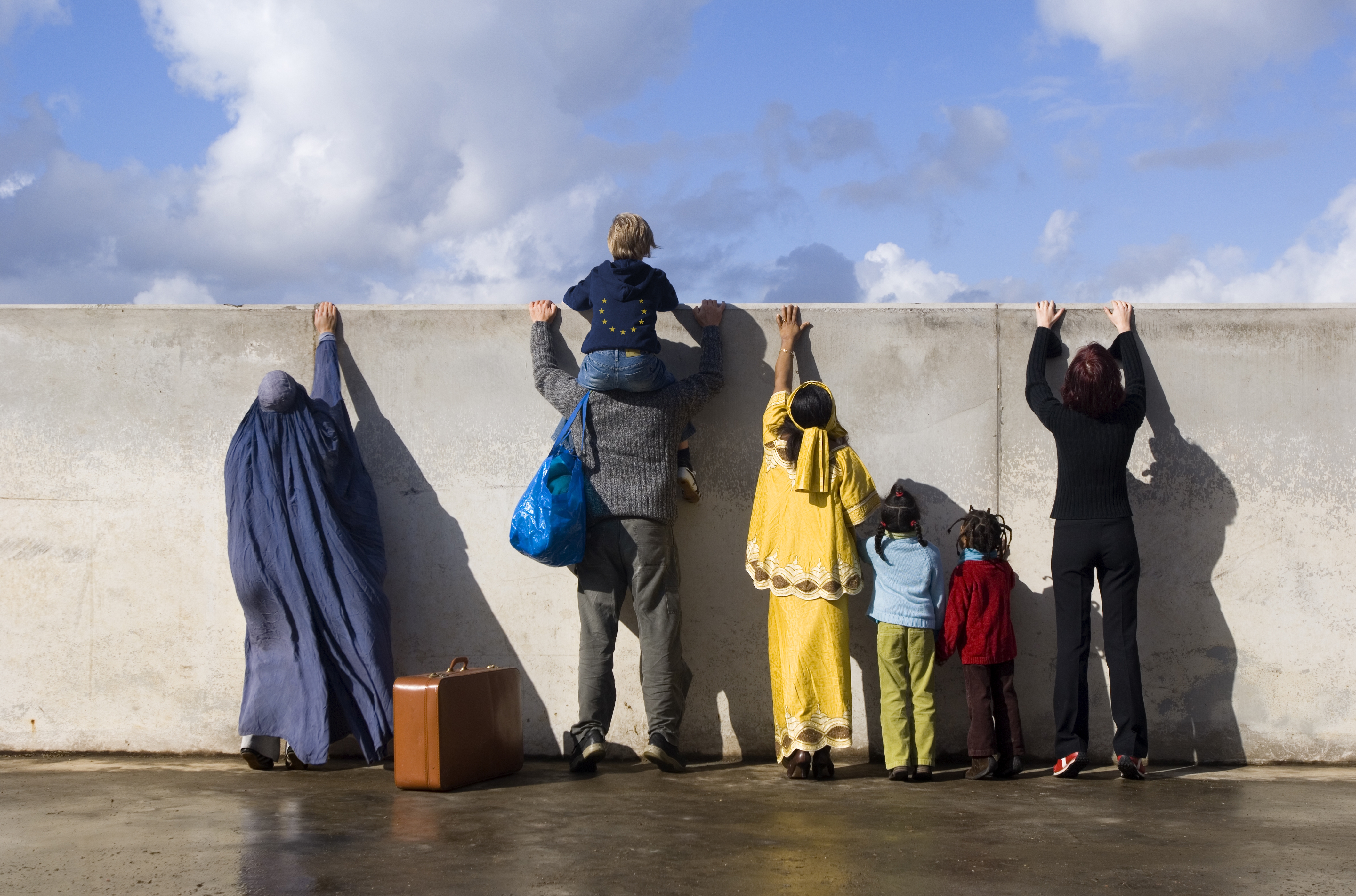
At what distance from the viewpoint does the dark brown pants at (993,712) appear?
5062 millimetres

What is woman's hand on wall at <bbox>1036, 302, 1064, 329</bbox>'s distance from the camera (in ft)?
17.7

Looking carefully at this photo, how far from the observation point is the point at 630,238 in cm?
538

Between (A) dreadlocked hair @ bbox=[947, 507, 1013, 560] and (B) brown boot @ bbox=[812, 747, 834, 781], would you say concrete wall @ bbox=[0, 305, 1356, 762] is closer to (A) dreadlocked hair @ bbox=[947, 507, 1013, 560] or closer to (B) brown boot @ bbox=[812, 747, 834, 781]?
(A) dreadlocked hair @ bbox=[947, 507, 1013, 560]

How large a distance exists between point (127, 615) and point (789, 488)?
3.39 meters

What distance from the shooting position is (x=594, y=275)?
5324mm

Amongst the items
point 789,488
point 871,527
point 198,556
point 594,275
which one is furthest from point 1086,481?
point 198,556

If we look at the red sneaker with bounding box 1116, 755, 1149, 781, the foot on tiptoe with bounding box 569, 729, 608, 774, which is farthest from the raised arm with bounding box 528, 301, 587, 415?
the red sneaker with bounding box 1116, 755, 1149, 781

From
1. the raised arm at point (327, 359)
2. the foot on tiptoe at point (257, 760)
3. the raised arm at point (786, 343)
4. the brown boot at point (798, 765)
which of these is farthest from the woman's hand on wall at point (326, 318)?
the brown boot at point (798, 765)

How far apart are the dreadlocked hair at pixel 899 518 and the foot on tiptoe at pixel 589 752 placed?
1518 mm

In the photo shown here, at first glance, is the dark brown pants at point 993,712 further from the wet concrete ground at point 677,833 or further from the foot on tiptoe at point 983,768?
the wet concrete ground at point 677,833

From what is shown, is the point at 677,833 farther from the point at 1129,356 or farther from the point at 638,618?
the point at 1129,356

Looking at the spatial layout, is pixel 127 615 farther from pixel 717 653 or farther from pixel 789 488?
pixel 789 488

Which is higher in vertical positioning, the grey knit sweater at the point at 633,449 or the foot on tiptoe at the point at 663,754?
the grey knit sweater at the point at 633,449

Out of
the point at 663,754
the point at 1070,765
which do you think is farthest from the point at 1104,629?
the point at 663,754
